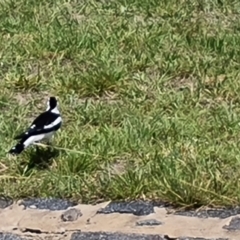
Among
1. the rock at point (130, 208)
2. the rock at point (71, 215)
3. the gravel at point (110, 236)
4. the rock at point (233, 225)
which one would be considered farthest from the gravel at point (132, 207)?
the rock at point (233, 225)

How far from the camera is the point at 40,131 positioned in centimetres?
598

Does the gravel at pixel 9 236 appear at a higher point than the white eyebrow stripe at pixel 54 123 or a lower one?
lower

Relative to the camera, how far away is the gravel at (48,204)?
578cm

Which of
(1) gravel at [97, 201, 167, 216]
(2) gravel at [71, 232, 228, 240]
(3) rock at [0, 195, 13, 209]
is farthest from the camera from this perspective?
(3) rock at [0, 195, 13, 209]

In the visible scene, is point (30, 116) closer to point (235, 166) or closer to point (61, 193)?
point (61, 193)

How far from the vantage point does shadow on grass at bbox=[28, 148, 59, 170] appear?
6.17 meters

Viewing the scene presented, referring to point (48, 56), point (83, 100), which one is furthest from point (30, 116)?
point (48, 56)

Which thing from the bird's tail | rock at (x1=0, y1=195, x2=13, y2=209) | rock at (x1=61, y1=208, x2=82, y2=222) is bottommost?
rock at (x1=61, y1=208, x2=82, y2=222)

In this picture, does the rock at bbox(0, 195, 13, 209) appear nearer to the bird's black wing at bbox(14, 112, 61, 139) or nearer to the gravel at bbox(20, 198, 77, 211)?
the gravel at bbox(20, 198, 77, 211)

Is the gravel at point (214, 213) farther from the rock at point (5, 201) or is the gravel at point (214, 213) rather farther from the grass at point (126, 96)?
the rock at point (5, 201)

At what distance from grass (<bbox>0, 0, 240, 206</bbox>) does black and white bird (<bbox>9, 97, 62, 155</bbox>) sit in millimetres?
196

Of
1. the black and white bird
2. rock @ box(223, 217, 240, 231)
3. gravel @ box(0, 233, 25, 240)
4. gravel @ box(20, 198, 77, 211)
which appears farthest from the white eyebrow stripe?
rock @ box(223, 217, 240, 231)

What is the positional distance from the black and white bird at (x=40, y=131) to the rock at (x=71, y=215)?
52cm

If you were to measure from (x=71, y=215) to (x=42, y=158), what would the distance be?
26.1 inches
